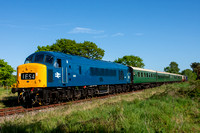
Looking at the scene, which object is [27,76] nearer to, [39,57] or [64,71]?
[39,57]

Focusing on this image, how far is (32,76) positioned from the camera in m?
12.4

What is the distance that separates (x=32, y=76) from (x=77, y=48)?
1491 inches

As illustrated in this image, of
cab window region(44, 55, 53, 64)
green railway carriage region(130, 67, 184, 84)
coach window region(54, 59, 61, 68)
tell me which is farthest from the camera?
green railway carriage region(130, 67, 184, 84)

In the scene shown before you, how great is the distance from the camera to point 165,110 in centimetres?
845

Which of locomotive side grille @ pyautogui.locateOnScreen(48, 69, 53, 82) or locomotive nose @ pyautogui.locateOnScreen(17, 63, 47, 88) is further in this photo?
locomotive side grille @ pyautogui.locateOnScreen(48, 69, 53, 82)

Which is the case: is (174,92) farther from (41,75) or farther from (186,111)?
(41,75)

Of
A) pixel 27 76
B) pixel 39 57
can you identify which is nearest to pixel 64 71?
pixel 39 57

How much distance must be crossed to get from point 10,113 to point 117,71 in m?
14.4

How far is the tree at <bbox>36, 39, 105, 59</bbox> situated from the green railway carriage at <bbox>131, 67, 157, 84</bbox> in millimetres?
22069

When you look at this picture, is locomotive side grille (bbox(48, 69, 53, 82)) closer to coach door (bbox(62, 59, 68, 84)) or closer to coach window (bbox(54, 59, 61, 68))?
coach window (bbox(54, 59, 61, 68))

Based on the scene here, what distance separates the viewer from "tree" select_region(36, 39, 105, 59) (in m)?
48.7

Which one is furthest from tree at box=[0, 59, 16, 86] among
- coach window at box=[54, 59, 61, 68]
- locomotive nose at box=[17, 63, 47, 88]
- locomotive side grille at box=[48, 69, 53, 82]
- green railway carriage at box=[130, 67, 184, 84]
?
locomotive side grille at box=[48, 69, 53, 82]

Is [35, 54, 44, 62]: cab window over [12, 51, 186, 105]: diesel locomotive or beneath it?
over

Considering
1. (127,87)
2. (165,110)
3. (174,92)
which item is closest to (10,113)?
(165,110)
